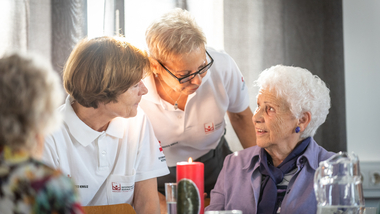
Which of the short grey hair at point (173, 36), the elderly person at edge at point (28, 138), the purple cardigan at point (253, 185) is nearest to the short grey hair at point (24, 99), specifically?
the elderly person at edge at point (28, 138)

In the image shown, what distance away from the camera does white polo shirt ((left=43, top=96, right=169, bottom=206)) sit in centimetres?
138

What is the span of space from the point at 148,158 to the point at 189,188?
659 millimetres

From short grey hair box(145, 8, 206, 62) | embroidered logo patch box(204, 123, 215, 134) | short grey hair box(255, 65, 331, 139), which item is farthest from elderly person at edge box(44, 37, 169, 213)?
short grey hair box(255, 65, 331, 139)

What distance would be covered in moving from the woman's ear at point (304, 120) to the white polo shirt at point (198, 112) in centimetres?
50

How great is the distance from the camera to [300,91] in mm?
1534

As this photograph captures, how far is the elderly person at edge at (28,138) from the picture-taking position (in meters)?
0.56

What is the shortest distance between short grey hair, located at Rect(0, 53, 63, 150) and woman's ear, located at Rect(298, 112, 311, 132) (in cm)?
122

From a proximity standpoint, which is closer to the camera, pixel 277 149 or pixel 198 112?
pixel 277 149

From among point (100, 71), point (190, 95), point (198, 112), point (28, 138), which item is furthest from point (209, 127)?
point (28, 138)

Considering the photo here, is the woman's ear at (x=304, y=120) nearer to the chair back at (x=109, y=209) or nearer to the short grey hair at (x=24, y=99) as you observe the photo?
the chair back at (x=109, y=209)

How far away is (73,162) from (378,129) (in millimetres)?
2039

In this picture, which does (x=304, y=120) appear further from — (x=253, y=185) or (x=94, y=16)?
(x=94, y=16)

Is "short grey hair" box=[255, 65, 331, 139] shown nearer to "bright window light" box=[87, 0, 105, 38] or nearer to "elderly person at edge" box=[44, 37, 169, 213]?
"elderly person at edge" box=[44, 37, 169, 213]

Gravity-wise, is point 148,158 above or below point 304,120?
below
